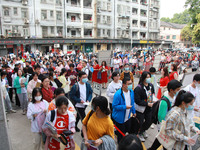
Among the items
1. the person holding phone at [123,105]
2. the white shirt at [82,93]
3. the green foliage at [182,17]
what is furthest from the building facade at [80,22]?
the green foliage at [182,17]

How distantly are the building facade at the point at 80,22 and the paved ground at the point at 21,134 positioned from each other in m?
22.0

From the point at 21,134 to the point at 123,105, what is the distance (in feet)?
11.0

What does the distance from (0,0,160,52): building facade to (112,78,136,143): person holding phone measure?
83.1 feet

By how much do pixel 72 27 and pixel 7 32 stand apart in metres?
10.9

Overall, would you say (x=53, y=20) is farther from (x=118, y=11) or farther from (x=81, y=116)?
(x=81, y=116)

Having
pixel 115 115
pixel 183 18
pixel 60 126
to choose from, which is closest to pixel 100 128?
pixel 60 126

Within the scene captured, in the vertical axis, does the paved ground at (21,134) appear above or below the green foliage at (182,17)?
below

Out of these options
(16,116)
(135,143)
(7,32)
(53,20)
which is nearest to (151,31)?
(53,20)

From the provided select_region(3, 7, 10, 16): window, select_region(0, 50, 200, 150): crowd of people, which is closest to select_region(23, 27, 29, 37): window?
select_region(3, 7, 10, 16): window

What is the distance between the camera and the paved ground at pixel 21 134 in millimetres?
4645

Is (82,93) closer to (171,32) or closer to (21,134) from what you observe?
(21,134)

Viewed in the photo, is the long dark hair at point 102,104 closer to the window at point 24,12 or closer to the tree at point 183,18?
the window at point 24,12

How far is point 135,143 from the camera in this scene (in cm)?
180

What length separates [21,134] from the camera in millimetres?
5234
